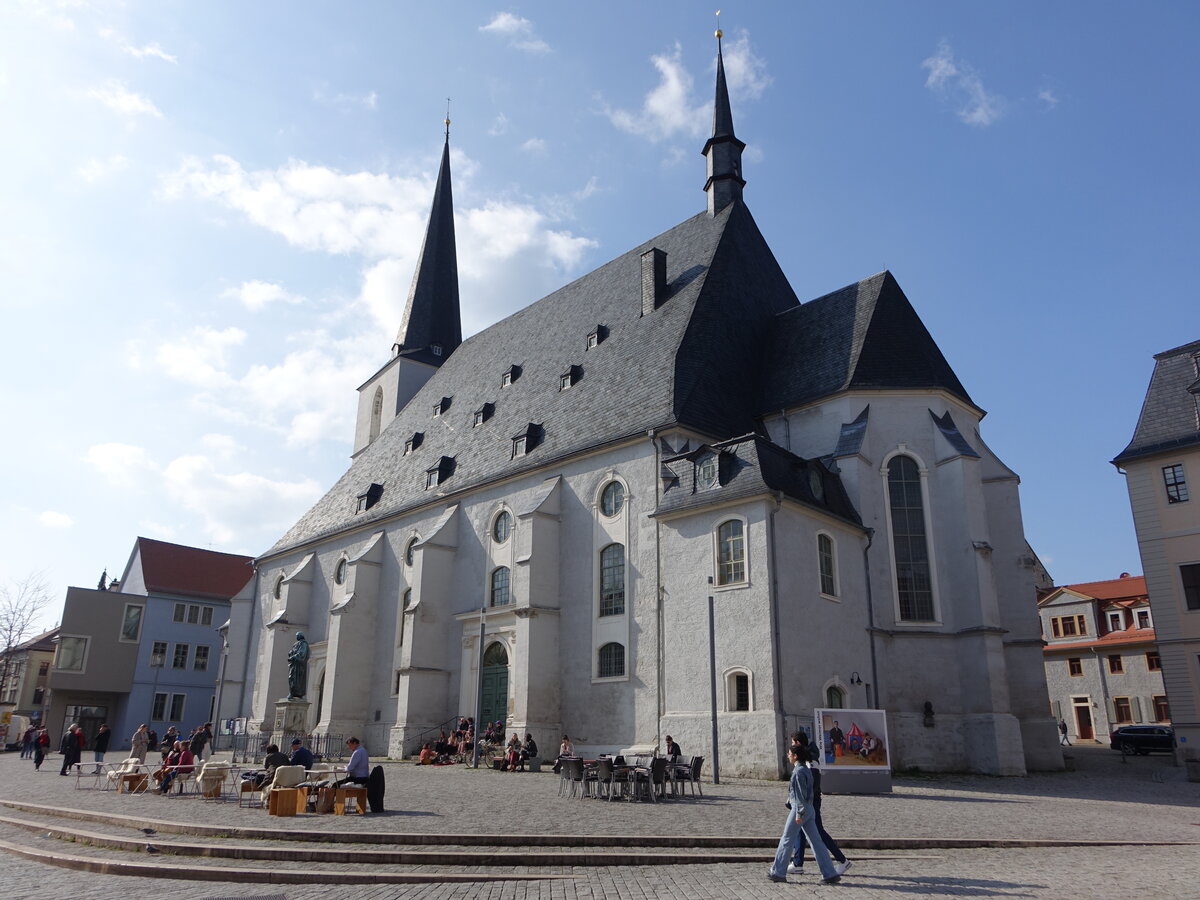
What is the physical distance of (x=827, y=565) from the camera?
23.5m

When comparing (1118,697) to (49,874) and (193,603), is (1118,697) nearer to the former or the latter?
(49,874)

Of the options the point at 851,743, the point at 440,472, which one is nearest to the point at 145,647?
the point at 440,472

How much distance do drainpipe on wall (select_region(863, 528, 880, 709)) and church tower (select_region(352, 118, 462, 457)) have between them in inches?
1113

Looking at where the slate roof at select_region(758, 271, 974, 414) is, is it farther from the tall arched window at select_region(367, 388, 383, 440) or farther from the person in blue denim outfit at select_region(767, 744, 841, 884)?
the tall arched window at select_region(367, 388, 383, 440)

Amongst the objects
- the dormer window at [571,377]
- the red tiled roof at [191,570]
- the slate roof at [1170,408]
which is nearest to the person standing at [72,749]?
the dormer window at [571,377]

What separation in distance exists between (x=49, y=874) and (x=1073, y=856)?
11.9 meters

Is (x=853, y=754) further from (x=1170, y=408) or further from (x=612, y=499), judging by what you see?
(x=1170, y=408)

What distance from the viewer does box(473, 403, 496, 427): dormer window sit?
35.4m

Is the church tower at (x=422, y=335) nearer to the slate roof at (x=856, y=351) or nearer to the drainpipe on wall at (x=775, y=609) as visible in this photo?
the slate roof at (x=856, y=351)

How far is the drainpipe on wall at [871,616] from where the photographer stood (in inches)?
922

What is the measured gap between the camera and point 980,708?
2323 cm

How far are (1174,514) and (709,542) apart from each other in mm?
18643

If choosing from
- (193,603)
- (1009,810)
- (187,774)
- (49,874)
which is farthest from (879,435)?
(193,603)

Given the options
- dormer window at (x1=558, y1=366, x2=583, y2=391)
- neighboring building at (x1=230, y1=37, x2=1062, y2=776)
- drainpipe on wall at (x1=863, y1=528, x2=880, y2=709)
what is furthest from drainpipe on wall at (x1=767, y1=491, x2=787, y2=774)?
dormer window at (x1=558, y1=366, x2=583, y2=391)
